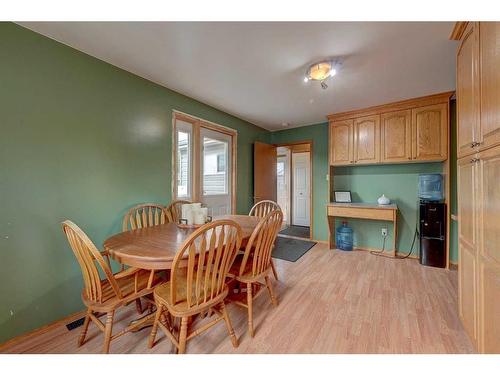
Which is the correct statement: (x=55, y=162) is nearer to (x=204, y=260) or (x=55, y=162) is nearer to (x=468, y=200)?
(x=204, y=260)

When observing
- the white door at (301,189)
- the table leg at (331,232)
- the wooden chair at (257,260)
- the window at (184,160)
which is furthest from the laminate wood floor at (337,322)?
the white door at (301,189)

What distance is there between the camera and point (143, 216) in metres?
2.00

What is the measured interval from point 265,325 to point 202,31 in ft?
7.57

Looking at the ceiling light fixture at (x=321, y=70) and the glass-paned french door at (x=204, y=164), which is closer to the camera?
the ceiling light fixture at (x=321, y=70)

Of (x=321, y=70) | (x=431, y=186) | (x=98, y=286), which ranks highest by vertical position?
(x=321, y=70)

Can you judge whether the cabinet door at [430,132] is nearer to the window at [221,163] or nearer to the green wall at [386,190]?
the green wall at [386,190]

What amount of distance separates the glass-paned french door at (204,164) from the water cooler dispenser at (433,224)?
9.00 ft

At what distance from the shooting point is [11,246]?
1.44 m

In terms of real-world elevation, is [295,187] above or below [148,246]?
above

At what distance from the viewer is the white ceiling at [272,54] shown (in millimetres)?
1507

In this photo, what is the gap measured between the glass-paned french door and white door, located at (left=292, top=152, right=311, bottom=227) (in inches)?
104

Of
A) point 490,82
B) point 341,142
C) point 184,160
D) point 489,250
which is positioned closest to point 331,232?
point 341,142

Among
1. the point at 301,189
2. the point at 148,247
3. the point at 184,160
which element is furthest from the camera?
the point at 301,189

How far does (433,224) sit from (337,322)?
6.87 feet
